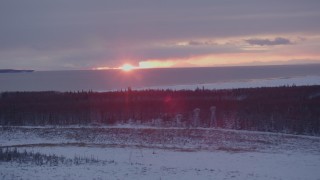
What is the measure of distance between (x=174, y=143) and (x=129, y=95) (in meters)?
24.6

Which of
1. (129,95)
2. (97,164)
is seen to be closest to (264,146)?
(97,164)

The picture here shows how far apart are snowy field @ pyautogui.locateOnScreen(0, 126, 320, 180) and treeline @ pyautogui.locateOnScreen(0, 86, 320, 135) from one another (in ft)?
9.60

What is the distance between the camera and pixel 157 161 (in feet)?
79.6

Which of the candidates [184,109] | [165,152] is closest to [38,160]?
[165,152]

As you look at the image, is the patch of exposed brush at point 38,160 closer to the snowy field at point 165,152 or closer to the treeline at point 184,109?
the snowy field at point 165,152

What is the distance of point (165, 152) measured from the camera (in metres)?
27.1

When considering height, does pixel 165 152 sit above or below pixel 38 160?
below

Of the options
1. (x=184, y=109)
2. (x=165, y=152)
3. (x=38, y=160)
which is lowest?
(x=165, y=152)

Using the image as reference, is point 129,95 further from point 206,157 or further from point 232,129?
point 206,157

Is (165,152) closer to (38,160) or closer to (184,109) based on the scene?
(38,160)

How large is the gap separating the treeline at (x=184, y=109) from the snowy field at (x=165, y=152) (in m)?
2.93

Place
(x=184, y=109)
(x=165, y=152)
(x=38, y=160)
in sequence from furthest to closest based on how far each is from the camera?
1. (x=184, y=109)
2. (x=165, y=152)
3. (x=38, y=160)

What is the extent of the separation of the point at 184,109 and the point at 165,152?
19739 millimetres

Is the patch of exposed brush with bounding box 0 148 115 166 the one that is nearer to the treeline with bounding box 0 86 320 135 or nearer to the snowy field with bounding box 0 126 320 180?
the snowy field with bounding box 0 126 320 180
